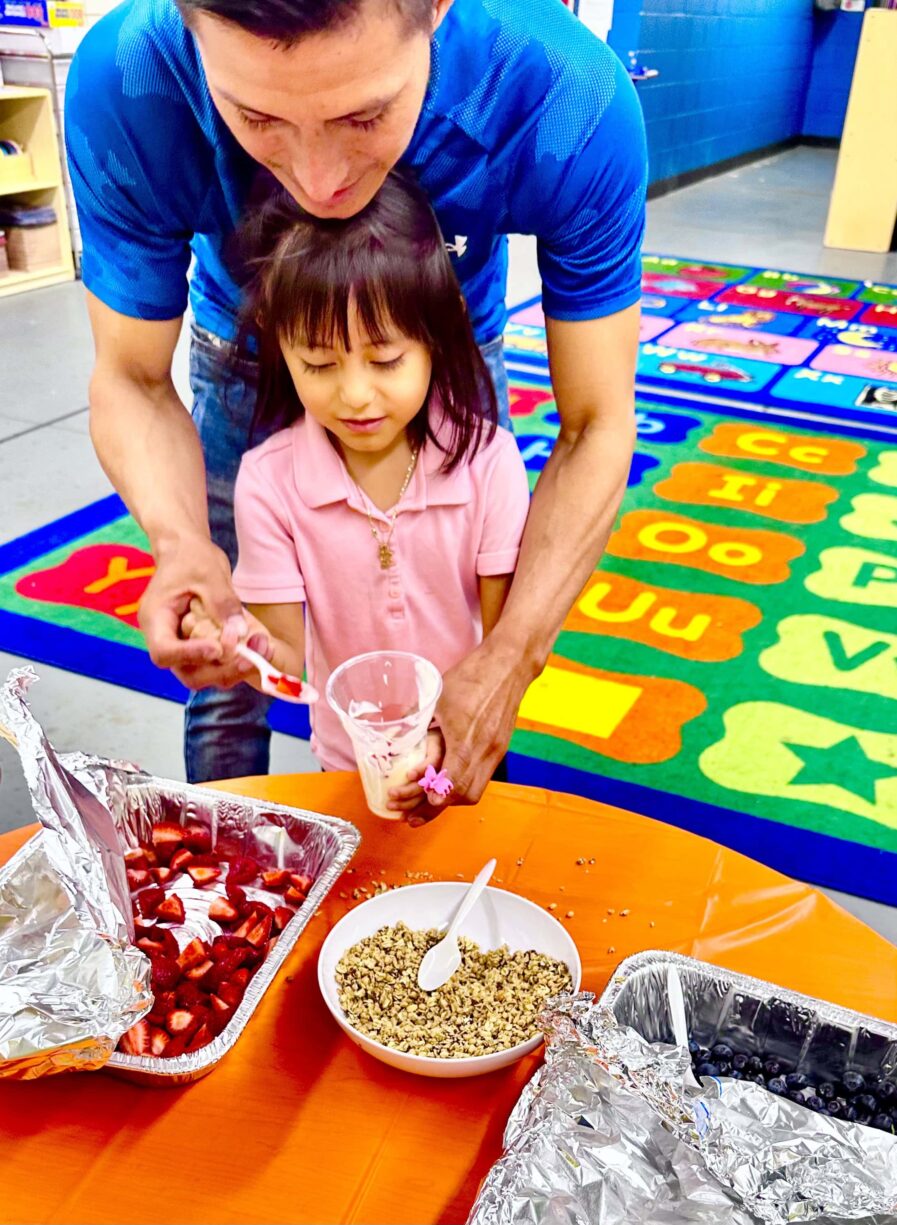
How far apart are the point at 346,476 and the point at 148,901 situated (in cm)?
61

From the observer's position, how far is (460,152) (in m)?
1.29

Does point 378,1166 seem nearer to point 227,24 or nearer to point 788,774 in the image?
point 227,24

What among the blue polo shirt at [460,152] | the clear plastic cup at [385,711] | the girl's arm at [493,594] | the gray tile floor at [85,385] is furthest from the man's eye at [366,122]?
the gray tile floor at [85,385]

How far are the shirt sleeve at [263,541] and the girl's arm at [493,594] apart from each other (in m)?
0.26

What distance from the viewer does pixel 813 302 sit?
5957mm

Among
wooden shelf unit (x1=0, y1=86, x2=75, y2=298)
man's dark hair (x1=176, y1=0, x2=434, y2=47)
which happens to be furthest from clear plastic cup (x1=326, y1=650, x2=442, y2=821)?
wooden shelf unit (x1=0, y1=86, x2=75, y2=298)

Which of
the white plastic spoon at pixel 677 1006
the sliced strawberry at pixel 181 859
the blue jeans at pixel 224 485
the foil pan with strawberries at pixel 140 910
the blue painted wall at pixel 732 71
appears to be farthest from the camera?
the blue painted wall at pixel 732 71

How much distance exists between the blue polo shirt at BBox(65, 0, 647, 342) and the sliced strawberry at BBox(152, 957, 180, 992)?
0.83m

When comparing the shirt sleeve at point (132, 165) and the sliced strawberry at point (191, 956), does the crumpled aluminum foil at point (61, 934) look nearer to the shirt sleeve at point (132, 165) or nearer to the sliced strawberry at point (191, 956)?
the sliced strawberry at point (191, 956)

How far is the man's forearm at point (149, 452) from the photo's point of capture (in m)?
1.47

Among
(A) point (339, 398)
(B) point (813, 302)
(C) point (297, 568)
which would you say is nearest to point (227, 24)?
(A) point (339, 398)

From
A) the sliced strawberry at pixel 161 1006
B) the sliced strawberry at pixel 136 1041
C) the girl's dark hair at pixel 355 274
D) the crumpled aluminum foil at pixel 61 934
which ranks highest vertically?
the girl's dark hair at pixel 355 274

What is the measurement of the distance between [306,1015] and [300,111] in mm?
822

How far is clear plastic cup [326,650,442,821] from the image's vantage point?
3.75ft
